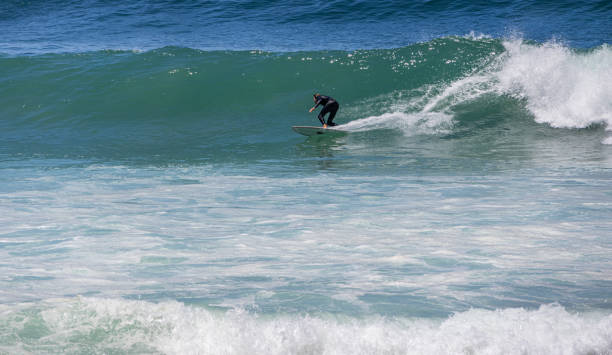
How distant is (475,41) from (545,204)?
12620 mm

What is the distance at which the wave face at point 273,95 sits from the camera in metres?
13.4

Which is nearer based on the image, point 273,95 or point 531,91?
point 531,91

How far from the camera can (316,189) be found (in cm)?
792

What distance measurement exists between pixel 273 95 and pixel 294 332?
14.1m

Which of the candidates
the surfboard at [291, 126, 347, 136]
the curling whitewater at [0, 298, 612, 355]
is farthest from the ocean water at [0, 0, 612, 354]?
the surfboard at [291, 126, 347, 136]

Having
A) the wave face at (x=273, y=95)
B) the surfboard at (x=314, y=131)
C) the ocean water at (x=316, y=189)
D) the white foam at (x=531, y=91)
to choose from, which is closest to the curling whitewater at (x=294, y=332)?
the ocean water at (x=316, y=189)

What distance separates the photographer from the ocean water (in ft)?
10.8

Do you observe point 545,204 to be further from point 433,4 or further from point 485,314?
point 433,4

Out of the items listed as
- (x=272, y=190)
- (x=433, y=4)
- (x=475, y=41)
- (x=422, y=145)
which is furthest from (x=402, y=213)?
(x=433, y=4)

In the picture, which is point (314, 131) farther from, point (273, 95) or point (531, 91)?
point (531, 91)

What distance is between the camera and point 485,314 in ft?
10.6

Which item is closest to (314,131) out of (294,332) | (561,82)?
(561,82)

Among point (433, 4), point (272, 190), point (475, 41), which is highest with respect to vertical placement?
point (433, 4)

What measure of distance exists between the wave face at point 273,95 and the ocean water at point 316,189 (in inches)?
2.9
